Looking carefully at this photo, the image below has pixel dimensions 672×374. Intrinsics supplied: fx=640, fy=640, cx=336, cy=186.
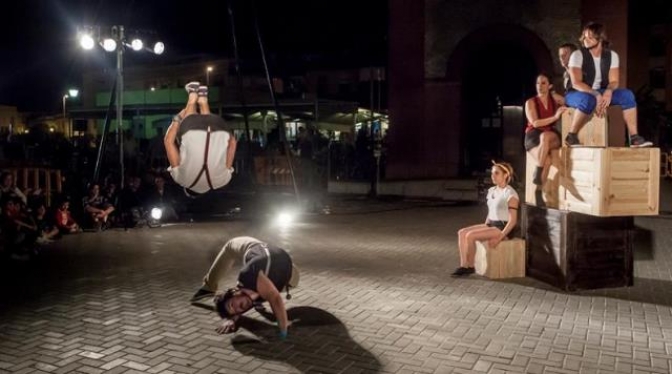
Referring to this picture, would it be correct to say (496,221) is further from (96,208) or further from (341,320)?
(96,208)

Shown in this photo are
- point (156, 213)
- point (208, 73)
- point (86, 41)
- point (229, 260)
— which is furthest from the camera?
point (208, 73)

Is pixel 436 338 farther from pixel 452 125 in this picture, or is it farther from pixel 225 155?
pixel 452 125

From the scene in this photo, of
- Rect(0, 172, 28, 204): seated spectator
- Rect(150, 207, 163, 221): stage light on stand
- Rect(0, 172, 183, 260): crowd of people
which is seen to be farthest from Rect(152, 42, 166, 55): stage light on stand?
Rect(0, 172, 28, 204): seated spectator

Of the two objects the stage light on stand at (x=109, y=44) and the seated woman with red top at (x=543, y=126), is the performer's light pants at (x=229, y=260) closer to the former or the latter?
the seated woman with red top at (x=543, y=126)

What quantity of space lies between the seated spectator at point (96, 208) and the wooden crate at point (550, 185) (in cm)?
914

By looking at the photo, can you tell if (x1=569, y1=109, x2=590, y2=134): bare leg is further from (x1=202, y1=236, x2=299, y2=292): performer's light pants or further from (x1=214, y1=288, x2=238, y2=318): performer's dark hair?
(x1=214, y1=288, x2=238, y2=318): performer's dark hair

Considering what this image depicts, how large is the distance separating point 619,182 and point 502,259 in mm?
1973

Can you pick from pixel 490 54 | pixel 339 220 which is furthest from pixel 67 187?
pixel 490 54

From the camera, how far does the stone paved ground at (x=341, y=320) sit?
5672 millimetres

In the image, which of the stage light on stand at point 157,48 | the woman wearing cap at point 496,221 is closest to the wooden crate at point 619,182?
the woman wearing cap at point 496,221

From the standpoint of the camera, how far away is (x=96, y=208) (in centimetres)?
1394

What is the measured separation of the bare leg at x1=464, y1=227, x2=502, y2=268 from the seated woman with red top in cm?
92

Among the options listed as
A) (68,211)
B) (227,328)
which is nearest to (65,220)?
(68,211)

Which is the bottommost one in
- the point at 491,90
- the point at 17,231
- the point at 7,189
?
the point at 17,231
